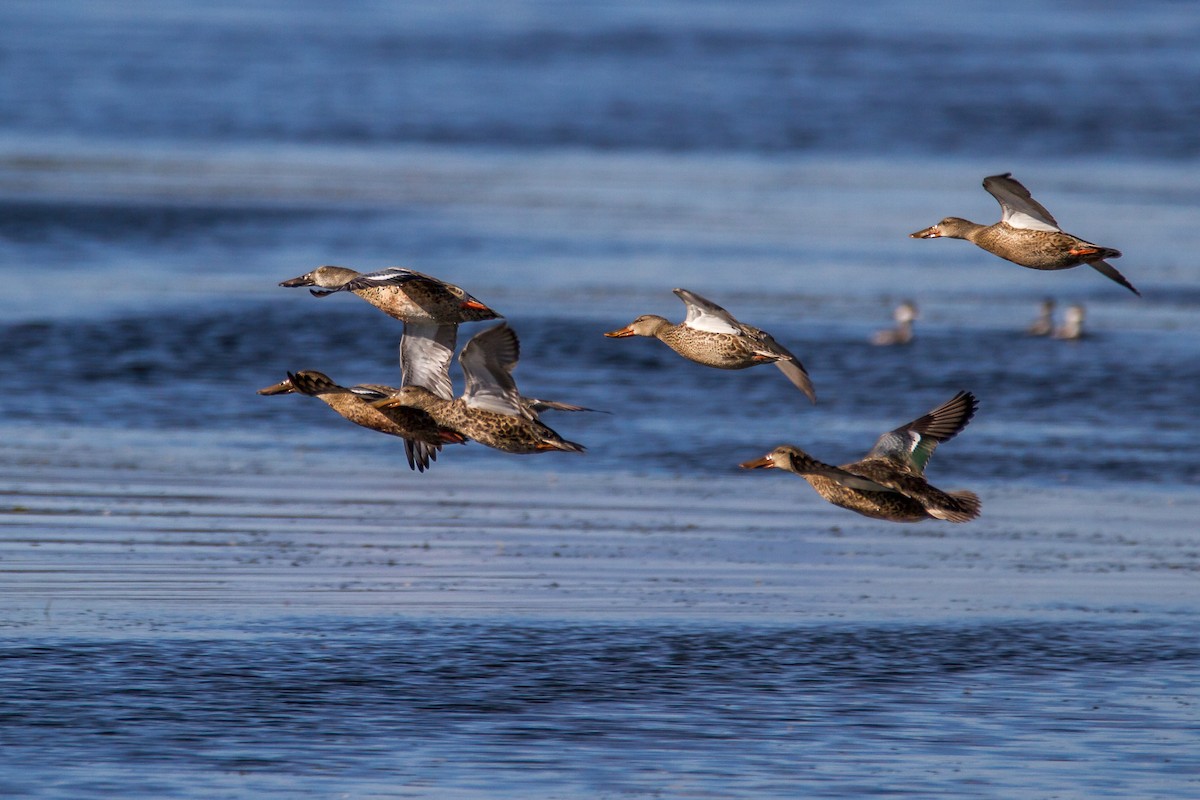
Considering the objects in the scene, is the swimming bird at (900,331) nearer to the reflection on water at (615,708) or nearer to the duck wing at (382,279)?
the reflection on water at (615,708)

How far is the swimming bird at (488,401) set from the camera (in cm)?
947

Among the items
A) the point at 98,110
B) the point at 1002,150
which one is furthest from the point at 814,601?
the point at 98,110

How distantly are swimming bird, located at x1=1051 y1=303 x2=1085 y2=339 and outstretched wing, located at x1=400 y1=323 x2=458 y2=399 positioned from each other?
1347cm

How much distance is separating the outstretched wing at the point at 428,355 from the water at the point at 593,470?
1.70 m

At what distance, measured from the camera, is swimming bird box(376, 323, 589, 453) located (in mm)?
9469

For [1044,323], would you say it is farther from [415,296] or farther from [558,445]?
[558,445]

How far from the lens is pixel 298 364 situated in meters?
21.3

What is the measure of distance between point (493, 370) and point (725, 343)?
1.17 meters

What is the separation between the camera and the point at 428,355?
11031 mm

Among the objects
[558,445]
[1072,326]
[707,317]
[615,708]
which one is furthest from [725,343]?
[1072,326]

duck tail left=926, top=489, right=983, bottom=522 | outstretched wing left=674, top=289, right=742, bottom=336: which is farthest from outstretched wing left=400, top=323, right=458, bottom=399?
duck tail left=926, top=489, right=983, bottom=522

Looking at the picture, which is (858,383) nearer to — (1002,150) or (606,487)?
(606,487)

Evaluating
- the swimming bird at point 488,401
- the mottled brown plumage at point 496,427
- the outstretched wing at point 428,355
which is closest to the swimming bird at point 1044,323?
the outstretched wing at point 428,355

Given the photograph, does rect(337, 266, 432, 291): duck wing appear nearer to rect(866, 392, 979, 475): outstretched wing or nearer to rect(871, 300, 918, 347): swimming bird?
rect(866, 392, 979, 475): outstretched wing
